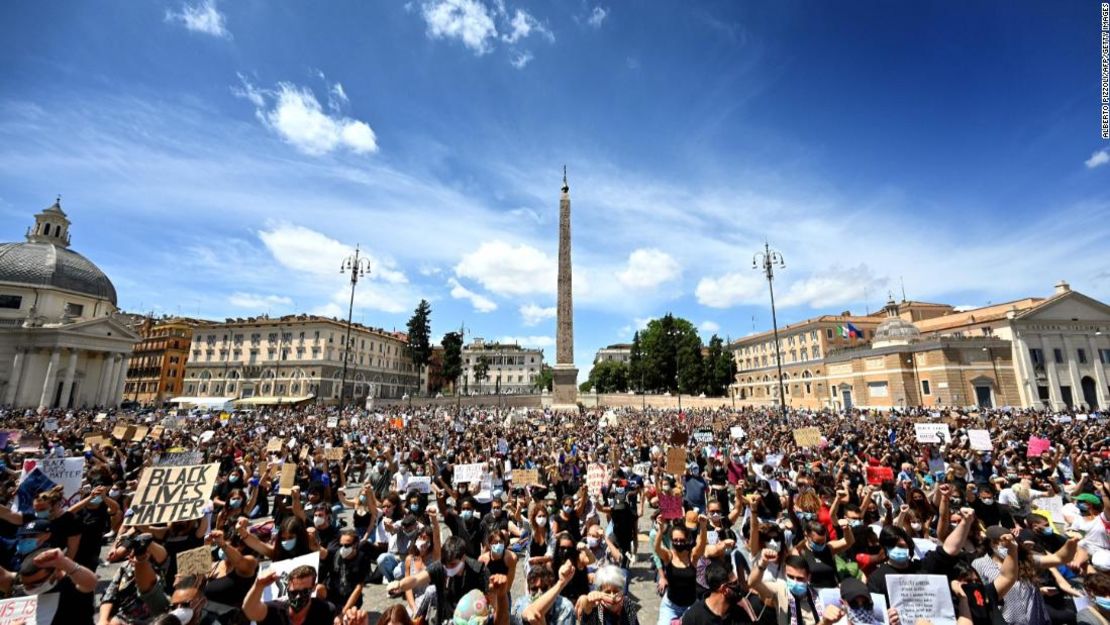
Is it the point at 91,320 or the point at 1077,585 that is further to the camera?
the point at 91,320

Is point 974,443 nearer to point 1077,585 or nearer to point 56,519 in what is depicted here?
point 1077,585

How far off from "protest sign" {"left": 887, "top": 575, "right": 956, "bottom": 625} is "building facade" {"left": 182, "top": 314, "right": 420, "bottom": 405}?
69.2 meters

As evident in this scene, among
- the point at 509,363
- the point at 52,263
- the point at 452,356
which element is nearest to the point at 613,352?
the point at 509,363

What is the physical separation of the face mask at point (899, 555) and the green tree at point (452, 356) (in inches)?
2617

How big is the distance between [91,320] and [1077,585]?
6982 centimetres

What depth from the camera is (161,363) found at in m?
74.9

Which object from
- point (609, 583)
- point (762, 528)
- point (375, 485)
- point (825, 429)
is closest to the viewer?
point (609, 583)

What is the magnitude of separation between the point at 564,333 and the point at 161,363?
70.1 metres

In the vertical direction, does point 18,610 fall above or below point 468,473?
below

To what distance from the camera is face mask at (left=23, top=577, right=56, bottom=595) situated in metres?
3.45

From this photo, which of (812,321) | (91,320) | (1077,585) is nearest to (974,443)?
(1077,585)

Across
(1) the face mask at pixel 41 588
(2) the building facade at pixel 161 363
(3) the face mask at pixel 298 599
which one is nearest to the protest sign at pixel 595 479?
(3) the face mask at pixel 298 599

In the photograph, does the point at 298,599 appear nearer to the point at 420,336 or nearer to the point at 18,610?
the point at 18,610

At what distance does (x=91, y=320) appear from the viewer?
49.7 meters
